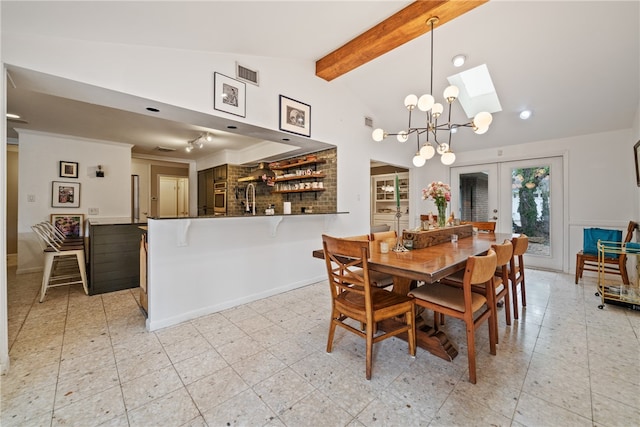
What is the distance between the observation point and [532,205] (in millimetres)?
4672

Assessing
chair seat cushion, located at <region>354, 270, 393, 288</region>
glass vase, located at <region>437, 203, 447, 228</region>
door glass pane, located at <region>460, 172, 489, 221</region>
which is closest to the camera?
chair seat cushion, located at <region>354, 270, 393, 288</region>

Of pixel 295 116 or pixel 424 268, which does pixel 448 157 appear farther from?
pixel 295 116

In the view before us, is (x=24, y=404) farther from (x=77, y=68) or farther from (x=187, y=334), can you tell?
(x=77, y=68)

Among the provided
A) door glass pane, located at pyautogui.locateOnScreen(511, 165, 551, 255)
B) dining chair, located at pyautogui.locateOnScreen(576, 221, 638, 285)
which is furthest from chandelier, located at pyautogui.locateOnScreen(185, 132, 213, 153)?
dining chair, located at pyautogui.locateOnScreen(576, 221, 638, 285)

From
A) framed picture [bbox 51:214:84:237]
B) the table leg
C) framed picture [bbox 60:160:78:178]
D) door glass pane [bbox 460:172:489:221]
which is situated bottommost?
the table leg

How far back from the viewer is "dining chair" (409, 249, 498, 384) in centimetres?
168

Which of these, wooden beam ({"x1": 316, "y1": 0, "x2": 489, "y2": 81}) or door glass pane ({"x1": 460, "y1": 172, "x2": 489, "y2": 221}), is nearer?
wooden beam ({"x1": 316, "y1": 0, "x2": 489, "y2": 81})

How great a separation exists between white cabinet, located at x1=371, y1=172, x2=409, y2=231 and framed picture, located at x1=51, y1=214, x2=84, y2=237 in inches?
250

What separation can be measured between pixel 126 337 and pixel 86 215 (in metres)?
3.84

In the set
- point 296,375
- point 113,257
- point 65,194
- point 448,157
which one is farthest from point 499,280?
point 65,194

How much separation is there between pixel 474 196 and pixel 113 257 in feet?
20.6

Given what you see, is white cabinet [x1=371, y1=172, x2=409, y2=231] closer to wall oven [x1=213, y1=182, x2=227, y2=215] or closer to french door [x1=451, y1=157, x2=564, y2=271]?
french door [x1=451, y1=157, x2=564, y2=271]

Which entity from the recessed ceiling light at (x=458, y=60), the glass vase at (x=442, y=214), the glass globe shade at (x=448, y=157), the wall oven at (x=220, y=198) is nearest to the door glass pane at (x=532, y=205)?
the recessed ceiling light at (x=458, y=60)

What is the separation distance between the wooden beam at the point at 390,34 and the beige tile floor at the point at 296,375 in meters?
2.99
